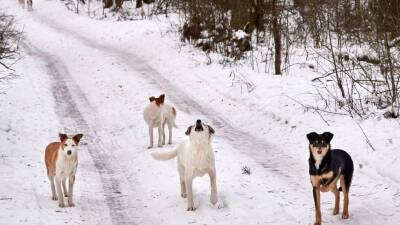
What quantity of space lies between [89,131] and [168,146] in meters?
2.45

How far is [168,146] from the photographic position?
11820 millimetres

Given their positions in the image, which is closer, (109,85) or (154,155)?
(154,155)

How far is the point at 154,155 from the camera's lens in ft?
28.1

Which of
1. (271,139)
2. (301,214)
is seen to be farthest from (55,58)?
(301,214)

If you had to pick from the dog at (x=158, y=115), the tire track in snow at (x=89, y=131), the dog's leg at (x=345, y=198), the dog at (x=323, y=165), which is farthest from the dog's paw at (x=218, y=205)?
the dog at (x=158, y=115)

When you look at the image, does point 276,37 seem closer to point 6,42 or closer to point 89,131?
point 89,131

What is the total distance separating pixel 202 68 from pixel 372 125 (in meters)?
8.82

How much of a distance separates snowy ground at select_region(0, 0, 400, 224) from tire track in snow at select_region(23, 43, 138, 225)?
30 mm

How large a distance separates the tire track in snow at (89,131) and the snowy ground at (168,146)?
0.10ft

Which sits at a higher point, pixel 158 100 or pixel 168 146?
pixel 158 100

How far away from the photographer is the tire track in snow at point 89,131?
8.44m

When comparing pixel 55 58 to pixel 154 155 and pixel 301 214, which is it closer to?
pixel 154 155

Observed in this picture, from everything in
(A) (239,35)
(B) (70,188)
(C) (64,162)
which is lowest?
(B) (70,188)

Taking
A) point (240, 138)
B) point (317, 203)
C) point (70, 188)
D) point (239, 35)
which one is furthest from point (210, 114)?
point (317, 203)
